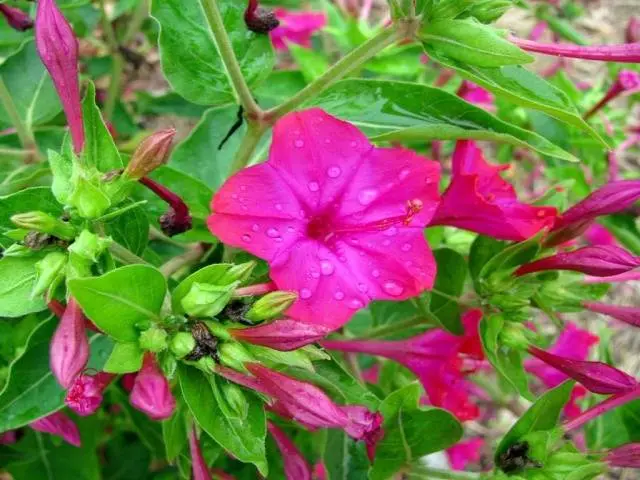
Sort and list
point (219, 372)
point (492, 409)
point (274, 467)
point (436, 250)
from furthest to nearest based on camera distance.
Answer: point (492, 409) → point (274, 467) → point (436, 250) → point (219, 372)

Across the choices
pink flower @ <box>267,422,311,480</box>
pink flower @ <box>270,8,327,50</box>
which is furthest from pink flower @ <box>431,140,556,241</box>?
pink flower @ <box>270,8,327,50</box>

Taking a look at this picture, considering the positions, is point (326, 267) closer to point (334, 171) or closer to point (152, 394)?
point (334, 171)

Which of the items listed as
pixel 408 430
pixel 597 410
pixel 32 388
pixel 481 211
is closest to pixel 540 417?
pixel 597 410

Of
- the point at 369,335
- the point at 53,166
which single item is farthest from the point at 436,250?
the point at 53,166

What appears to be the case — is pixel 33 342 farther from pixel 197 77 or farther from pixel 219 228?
pixel 197 77

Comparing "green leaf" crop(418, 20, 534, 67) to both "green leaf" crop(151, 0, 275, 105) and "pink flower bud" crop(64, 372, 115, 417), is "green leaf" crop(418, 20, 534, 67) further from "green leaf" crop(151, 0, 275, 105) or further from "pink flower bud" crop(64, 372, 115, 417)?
"pink flower bud" crop(64, 372, 115, 417)

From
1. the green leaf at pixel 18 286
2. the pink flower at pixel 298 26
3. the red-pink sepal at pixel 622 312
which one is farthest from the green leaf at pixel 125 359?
the pink flower at pixel 298 26

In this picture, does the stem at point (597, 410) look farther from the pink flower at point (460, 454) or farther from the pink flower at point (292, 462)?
the pink flower at point (460, 454)
